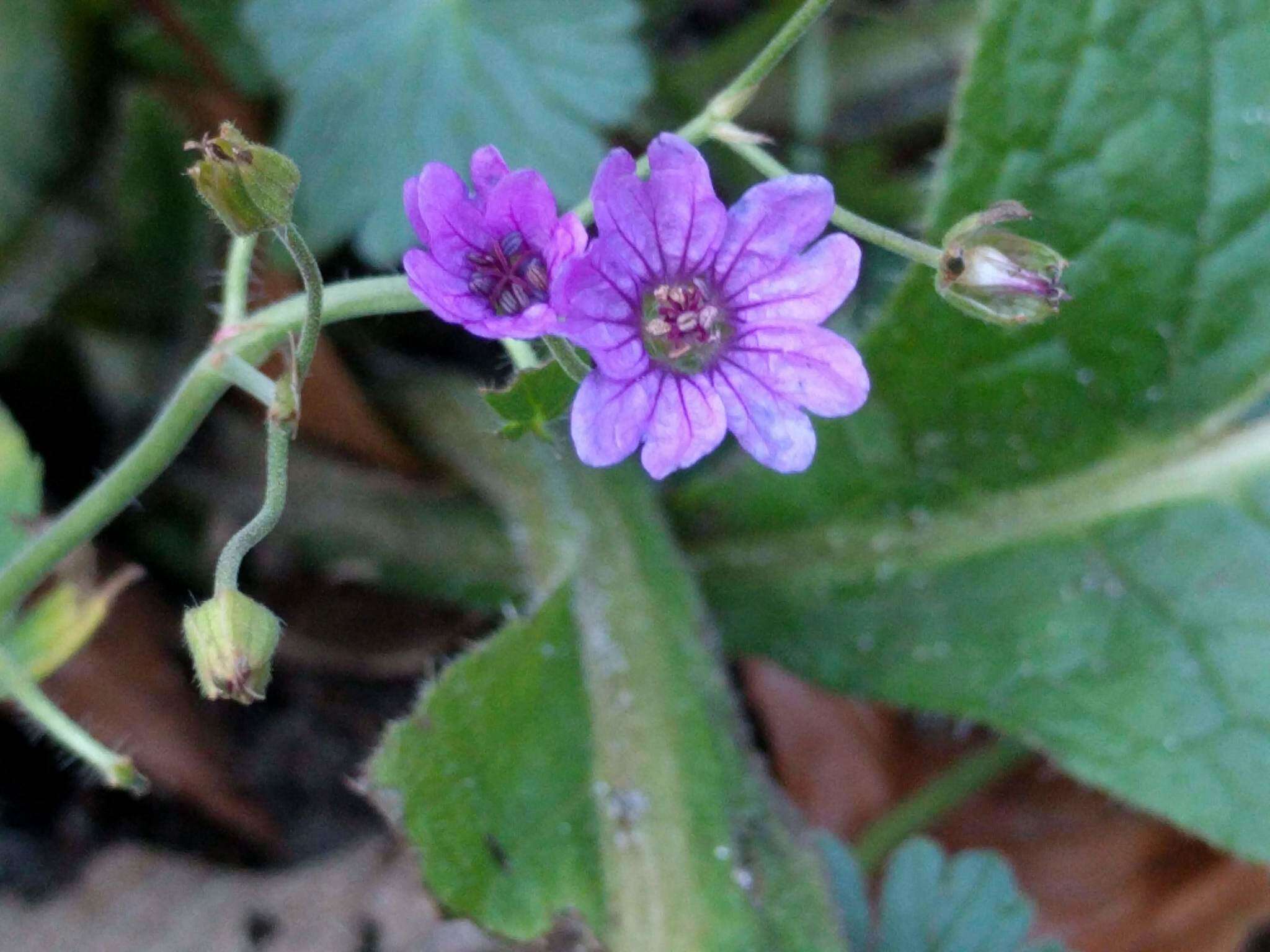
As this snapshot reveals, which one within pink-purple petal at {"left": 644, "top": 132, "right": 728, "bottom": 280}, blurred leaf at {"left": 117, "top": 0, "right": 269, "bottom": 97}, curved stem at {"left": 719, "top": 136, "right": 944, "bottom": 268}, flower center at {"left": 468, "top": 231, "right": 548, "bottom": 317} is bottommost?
flower center at {"left": 468, "top": 231, "right": 548, "bottom": 317}

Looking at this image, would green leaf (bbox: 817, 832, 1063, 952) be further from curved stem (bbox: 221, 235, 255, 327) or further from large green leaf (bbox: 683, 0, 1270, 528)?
curved stem (bbox: 221, 235, 255, 327)

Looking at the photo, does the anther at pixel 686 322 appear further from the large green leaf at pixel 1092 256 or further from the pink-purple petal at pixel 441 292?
the large green leaf at pixel 1092 256

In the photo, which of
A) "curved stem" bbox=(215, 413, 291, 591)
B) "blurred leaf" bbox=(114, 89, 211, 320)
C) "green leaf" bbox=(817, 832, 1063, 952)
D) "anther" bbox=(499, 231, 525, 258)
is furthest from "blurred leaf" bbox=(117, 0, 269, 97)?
"green leaf" bbox=(817, 832, 1063, 952)

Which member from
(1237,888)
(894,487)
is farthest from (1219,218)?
(1237,888)

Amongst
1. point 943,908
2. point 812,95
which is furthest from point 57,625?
point 812,95

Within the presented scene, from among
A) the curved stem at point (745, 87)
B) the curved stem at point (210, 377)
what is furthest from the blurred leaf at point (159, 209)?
the curved stem at point (745, 87)

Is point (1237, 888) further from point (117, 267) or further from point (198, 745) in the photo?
point (117, 267)
